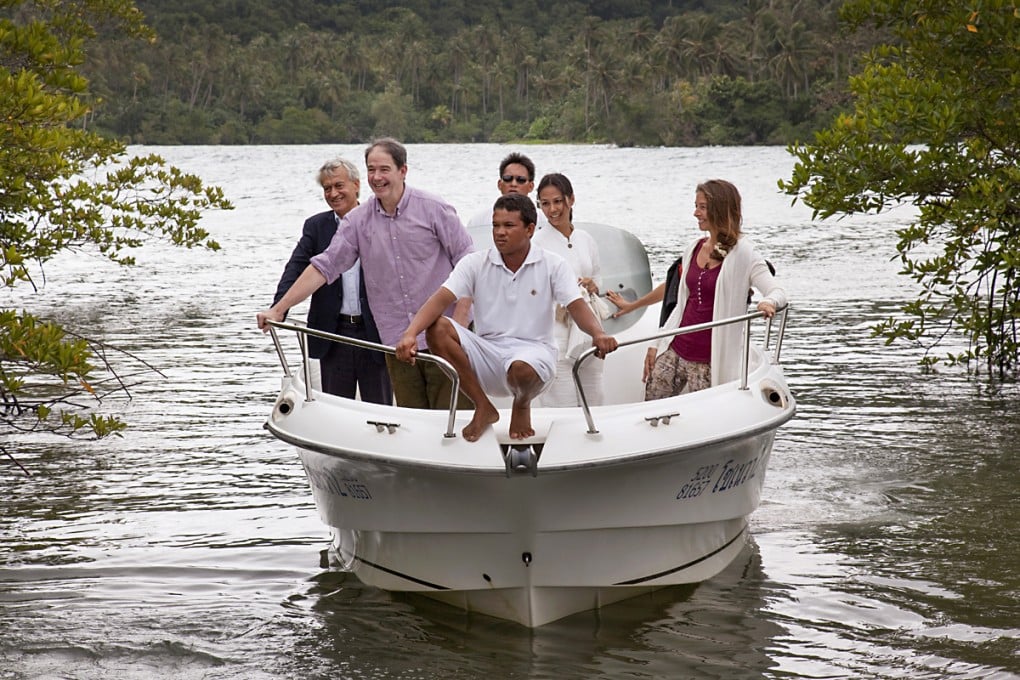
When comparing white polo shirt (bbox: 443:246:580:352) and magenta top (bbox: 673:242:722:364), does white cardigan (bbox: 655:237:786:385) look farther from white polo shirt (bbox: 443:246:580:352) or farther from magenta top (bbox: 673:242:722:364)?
white polo shirt (bbox: 443:246:580:352)

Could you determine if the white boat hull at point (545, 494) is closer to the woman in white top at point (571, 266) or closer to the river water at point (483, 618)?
the river water at point (483, 618)

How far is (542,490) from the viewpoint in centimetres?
501

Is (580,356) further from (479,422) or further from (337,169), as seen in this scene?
(337,169)

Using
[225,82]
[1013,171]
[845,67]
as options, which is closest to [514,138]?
[225,82]

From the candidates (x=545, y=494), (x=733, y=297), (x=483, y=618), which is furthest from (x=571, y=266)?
(x=483, y=618)

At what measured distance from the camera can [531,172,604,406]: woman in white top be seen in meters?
6.17

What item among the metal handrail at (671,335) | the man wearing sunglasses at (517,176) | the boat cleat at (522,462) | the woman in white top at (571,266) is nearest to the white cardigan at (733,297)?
the metal handrail at (671,335)

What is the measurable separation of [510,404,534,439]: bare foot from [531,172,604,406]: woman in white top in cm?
99

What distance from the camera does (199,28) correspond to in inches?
5212

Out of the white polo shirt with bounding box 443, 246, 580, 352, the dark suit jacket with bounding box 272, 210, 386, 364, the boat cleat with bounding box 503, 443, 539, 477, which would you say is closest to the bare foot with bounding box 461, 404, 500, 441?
the boat cleat with bounding box 503, 443, 539, 477

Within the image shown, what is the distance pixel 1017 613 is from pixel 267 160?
82.5 m

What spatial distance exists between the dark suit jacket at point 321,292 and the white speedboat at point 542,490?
0.77m

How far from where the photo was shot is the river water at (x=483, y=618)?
5297 millimetres

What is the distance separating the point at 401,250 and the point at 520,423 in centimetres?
139
